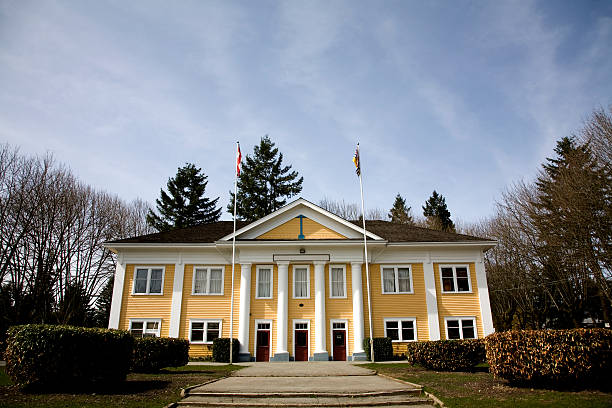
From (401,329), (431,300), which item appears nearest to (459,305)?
(431,300)

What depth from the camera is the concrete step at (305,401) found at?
948cm

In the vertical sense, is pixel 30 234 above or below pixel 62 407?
above

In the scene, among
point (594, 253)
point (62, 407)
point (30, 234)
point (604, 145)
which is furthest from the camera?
point (30, 234)

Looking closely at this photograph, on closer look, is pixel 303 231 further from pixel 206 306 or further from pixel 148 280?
pixel 148 280

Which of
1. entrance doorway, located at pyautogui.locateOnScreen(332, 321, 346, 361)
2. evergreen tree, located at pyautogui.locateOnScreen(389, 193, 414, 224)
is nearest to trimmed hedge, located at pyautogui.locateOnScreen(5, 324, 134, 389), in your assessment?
entrance doorway, located at pyautogui.locateOnScreen(332, 321, 346, 361)

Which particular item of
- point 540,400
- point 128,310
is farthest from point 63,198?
point 540,400

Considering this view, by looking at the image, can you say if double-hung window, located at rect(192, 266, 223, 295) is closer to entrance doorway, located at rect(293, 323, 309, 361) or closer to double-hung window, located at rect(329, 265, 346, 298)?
entrance doorway, located at rect(293, 323, 309, 361)

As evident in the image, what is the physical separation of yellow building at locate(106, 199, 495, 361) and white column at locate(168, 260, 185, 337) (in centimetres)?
6

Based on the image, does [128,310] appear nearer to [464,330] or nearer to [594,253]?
[464,330]

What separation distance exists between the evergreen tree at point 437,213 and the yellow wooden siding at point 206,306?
34.8 m

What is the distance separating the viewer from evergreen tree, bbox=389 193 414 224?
182ft

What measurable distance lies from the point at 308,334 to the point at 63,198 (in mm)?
22250

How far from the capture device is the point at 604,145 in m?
21.9

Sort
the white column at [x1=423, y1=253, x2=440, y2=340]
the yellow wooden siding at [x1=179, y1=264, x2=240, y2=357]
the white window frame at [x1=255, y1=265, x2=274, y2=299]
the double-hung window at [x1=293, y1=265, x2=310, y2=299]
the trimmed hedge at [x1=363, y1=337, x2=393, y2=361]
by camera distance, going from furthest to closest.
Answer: the double-hung window at [x1=293, y1=265, x2=310, y2=299]
the white window frame at [x1=255, y1=265, x2=274, y2=299]
the white column at [x1=423, y1=253, x2=440, y2=340]
the yellow wooden siding at [x1=179, y1=264, x2=240, y2=357]
the trimmed hedge at [x1=363, y1=337, x2=393, y2=361]
